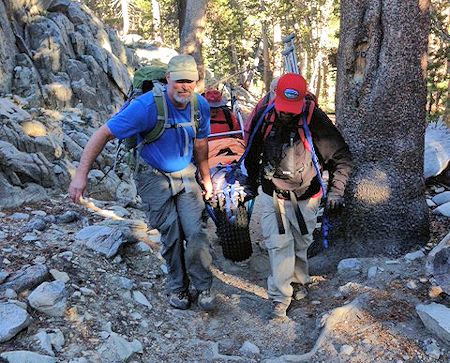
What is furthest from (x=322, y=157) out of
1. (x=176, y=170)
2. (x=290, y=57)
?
(x=290, y=57)

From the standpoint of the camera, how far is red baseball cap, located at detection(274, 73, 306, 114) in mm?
4121

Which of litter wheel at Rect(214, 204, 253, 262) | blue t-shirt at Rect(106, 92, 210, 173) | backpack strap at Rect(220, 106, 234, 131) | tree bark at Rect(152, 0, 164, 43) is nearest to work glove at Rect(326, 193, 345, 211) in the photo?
blue t-shirt at Rect(106, 92, 210, 173)

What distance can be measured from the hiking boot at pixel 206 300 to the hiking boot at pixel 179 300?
0.13 m

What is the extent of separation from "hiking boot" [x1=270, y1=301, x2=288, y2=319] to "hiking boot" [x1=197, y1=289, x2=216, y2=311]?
0.57m

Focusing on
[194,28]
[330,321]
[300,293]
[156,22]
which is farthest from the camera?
[156,22]

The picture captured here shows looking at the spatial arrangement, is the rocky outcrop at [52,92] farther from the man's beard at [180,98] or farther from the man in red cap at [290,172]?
the man in red cap at [290,172]

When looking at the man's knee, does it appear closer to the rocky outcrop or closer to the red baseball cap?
the red baseball cap

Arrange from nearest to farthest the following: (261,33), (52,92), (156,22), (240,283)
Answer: (240,283) < (52,92) < (261,33) < (156,22)

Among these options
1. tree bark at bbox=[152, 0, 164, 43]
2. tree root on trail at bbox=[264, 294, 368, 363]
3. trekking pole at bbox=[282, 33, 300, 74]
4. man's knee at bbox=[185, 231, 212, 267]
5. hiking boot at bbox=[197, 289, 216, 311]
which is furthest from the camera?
tree bark at bbox=[152, 0, 164, 43]

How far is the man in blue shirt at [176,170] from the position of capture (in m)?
4.00

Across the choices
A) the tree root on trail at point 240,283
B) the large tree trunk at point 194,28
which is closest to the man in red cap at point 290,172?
the tree root on trail at point 240,283

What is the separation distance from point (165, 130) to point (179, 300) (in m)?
1.65

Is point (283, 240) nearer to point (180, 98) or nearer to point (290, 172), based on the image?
point (290, 172)

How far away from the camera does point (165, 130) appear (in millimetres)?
4184
